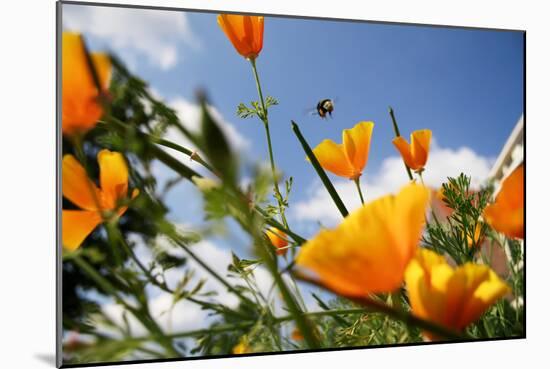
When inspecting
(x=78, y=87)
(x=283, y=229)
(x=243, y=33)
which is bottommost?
(x=283, y=229)

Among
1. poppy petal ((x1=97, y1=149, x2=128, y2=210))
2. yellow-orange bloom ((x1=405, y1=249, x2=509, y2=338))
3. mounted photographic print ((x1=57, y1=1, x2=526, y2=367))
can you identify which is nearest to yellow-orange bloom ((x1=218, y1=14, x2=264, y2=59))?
mounted photographic print ((x1=57, y1=1, x2=526, y2=367))

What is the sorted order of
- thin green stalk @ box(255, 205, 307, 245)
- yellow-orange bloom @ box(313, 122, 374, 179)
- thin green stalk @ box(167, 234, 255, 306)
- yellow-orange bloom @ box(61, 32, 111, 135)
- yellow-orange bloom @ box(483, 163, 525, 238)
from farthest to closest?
1. yellow-orange bloom @ box(483, 163, 525, 238)
2. yellow-orange bloom @ box(313, 122, 374, 179)
3. yellow-orange bloom @ box(61, 32, 111, 135)
4. thin green stalk @ box(255, 205, 307, 245)
5. thin green stalk @ box(167, 234, 255, 306)

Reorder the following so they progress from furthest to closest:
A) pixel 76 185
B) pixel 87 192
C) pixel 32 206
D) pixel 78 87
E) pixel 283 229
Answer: pixel 32 206, pixel 76 185, pixel 87 192, pixel 78 87, pixel 283 229

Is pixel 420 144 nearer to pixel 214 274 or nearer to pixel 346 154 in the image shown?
pixel 346 154

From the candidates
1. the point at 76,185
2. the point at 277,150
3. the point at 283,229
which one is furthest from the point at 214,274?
the point at 277,150

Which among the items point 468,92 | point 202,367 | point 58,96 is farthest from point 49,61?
point 468,92

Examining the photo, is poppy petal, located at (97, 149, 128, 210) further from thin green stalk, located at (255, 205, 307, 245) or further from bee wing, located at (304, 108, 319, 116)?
bee wing, located at (304, 108, 319, 116)

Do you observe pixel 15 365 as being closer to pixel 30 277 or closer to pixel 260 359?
pixel 30 277
